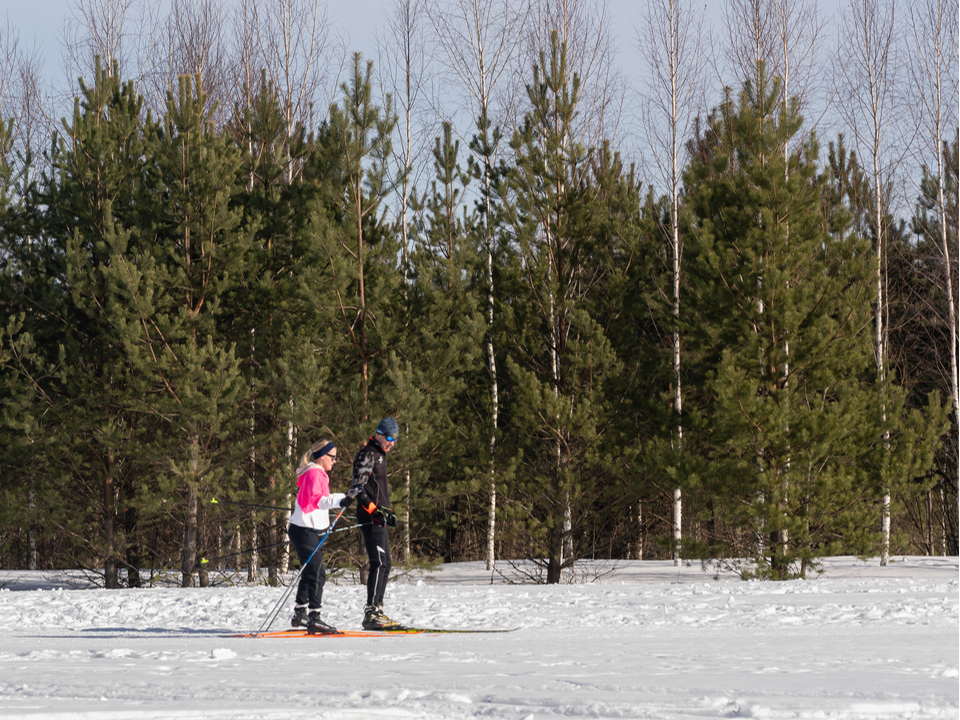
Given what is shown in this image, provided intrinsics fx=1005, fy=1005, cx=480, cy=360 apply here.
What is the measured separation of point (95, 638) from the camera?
27.5 ft

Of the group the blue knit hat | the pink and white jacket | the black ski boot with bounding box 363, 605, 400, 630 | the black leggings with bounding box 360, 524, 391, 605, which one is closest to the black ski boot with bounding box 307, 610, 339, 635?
the black ski boot with bounding box 363, 605, 400, 630

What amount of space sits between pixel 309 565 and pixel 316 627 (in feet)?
1.73

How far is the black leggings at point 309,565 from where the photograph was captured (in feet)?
28.1

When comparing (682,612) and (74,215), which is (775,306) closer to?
(682,612)

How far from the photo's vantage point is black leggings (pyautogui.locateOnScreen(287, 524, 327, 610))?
28.1 feet

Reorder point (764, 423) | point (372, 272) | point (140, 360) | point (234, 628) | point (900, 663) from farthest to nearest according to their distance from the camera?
point (372, 272) → point (140, 360) → point (764, 423) → point (234, 628) → point (900, 663)

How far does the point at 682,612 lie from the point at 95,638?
206 inches

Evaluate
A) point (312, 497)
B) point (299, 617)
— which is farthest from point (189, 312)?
point (299, 617)

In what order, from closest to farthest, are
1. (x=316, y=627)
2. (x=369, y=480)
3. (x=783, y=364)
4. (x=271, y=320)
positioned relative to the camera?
(x=316, y=627) → (x=369, y=480) → (x=783, y=364) → (x=271, y=320)

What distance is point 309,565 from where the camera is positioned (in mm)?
8594

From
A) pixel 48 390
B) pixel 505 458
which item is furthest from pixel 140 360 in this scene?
pixel 505 458

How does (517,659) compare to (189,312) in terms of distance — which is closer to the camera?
(517,659)

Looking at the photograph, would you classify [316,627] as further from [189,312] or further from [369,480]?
[189,312]

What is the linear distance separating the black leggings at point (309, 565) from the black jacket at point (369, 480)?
0.45m
